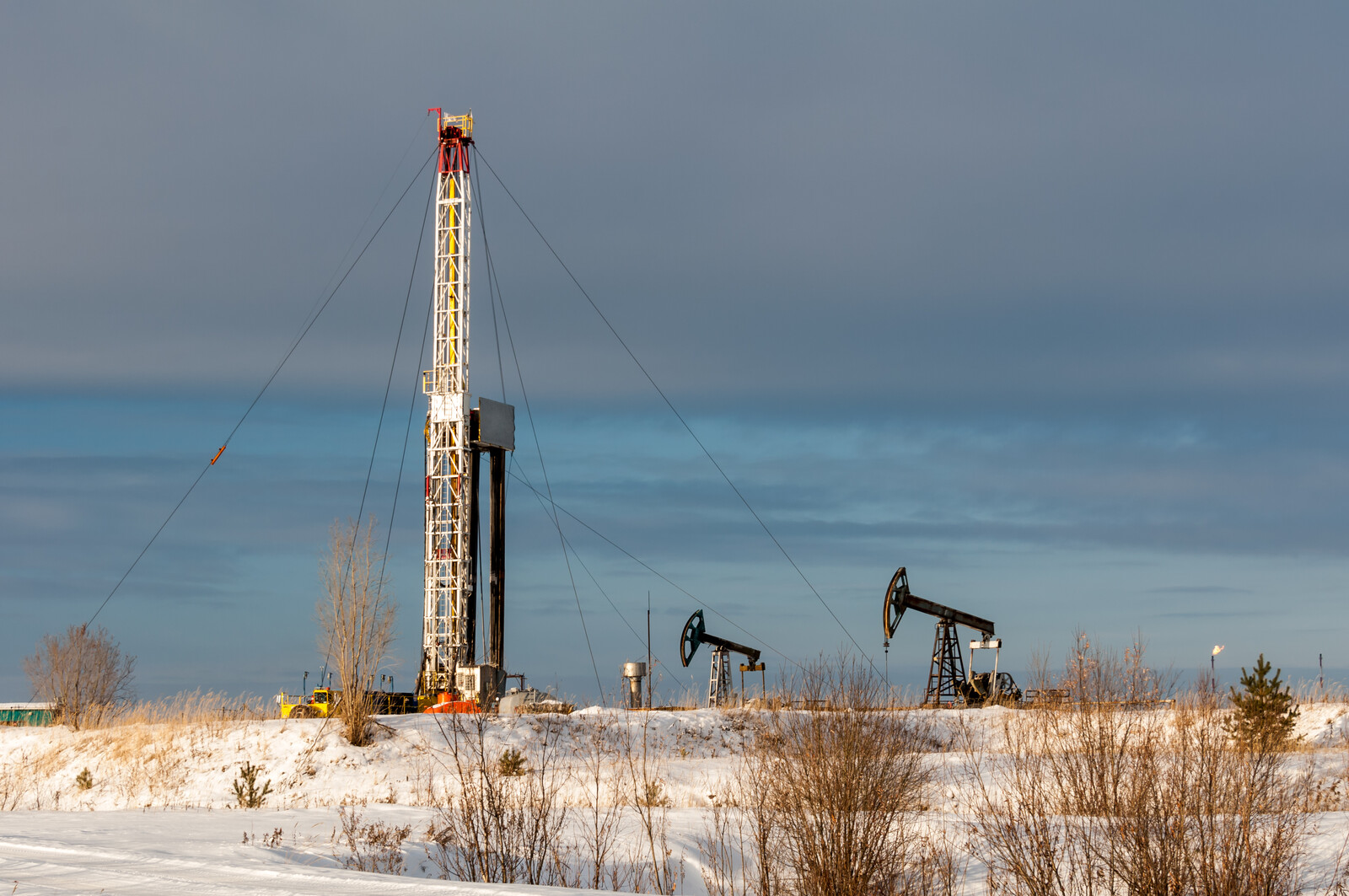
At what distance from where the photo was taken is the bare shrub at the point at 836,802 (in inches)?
546

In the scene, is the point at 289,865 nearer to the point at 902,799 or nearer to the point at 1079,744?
the point at 902,799

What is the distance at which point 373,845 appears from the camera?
15.4 metres

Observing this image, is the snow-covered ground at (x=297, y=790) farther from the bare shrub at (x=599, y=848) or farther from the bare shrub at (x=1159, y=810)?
the bare shrub at (x=1159, y=810)

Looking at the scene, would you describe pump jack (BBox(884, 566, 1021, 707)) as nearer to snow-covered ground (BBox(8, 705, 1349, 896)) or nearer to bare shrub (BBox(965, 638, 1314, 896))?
snow-covered ground (BBox(8, 705, 1349, 896))

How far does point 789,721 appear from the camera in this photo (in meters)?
15.6

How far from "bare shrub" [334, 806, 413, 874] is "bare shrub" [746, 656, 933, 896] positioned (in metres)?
4.94

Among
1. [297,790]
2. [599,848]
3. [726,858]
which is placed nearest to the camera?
[599,848]

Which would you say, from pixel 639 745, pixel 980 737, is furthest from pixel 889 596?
pixel 639 745

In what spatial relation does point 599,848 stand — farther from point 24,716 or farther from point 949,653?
point 24,716

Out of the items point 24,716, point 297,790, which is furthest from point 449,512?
point 24,716

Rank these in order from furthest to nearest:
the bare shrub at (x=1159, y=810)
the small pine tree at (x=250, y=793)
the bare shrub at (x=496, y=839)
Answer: the small pine tree at (x=250, y=793)
the bare shrub at (x=496, y=839)
the bare shrub at (x=1159, y=810)

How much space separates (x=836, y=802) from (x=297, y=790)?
1532 cm

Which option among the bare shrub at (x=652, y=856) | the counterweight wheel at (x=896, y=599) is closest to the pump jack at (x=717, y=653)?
the counterweight wheel at (x=896, y=599)

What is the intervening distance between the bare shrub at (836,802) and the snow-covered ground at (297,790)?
6.30 ft
